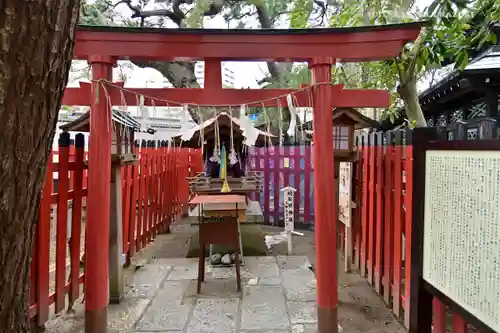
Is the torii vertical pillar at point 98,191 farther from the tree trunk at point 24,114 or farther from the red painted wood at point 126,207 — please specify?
the tree trunk at point 24,114

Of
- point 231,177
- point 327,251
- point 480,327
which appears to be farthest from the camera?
point 231,177

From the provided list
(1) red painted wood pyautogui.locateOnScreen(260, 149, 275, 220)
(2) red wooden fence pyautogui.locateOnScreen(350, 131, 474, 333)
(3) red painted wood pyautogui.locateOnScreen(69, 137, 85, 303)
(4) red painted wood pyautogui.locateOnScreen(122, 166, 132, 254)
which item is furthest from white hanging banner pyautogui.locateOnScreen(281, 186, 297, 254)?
(3) red painted wood pyautogui.locateOnScreen(69, 137, 85, 303)

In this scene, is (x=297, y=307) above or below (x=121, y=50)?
below

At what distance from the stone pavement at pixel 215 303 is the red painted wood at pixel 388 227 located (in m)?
0.94

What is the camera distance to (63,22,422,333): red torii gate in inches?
157

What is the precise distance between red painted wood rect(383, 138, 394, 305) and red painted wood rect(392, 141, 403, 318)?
0.54 feet

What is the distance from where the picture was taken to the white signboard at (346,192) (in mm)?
6023

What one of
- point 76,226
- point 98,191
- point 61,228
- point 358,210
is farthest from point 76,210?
point 358,210

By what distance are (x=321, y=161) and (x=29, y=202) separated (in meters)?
3.19

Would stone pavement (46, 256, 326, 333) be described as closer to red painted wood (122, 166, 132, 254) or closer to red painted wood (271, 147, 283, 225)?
red painted wood (122, 166, 132, 254)

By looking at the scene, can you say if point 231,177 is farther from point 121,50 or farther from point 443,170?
point 443,170

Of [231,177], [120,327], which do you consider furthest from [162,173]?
[120,327]

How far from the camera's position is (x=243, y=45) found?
13.3ft

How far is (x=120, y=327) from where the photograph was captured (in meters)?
4.14
